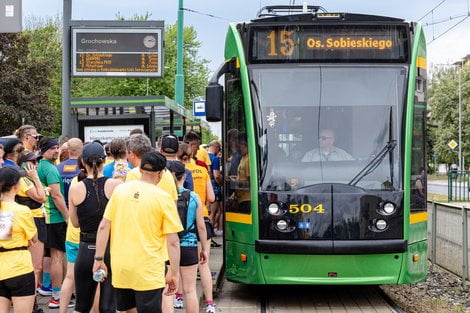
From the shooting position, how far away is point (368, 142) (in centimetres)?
919

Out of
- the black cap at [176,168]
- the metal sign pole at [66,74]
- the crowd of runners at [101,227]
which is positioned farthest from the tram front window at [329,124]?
the metal sign pole at [66,74]

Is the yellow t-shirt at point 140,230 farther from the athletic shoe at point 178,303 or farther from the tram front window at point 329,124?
the tram front window at point 329,124

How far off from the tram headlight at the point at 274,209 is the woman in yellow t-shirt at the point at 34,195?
2.43 meters

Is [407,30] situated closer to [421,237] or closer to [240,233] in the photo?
[421,237]

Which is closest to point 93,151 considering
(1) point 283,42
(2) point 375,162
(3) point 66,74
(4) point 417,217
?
(1) point 283,42

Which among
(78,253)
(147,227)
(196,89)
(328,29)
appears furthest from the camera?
(196,89)

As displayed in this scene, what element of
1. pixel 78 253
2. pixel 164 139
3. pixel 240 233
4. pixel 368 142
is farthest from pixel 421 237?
pixel 78 253

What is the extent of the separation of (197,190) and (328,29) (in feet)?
8.07

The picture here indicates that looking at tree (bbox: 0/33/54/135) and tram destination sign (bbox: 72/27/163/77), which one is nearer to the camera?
tram destination sign (bbox: 72/27/163/77)

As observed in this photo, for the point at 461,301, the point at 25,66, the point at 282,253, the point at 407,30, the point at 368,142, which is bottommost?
the point at 461,301

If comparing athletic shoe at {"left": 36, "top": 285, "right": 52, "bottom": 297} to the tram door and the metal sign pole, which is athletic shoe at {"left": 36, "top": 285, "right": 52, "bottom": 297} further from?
the metal sign pole

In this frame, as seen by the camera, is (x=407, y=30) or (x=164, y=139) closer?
(x=164, y=139)

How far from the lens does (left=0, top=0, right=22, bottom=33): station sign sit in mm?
10820

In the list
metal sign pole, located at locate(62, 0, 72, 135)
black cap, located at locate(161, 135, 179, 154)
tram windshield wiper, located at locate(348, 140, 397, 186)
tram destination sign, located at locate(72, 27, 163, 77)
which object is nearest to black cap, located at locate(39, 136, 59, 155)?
black cap, located at locate(161, 135, 179, 154)
